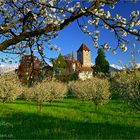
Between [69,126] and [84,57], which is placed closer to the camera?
[69,126]

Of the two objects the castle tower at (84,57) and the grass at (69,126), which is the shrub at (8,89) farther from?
the castle tower at (84,57)

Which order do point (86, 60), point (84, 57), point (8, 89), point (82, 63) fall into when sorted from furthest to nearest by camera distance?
point (84, 57) → point (86, 60) → point (82, 63) → point (8, 89)

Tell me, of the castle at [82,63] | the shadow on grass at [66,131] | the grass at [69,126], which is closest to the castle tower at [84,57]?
the castle at [82,63]

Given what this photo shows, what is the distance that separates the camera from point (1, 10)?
10367 millimetres

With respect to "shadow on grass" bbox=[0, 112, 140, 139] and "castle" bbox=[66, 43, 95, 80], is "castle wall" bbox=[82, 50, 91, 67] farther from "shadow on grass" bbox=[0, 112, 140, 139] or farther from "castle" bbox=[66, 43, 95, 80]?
"shadow on grass" bbox=[0, 112, 140, 139]

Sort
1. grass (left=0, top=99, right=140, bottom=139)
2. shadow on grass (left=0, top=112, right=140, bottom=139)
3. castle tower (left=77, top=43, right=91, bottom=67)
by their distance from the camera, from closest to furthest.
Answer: shadow on grass (left=0, top=112, right=140, bottom=139), grass (left=0, top=99, right=140, bottom=139), castle tower (left=77, top=43, right=91, bottom=67)

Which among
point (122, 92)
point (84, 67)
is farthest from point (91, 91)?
point (84, 67)

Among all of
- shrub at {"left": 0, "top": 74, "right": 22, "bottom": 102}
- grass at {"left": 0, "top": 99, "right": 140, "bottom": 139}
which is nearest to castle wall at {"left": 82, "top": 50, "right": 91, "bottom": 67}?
shrub at {"left": 0, "top": 74, "right": 22, "bottom": 102}

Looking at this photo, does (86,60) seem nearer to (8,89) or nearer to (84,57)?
(84,57)

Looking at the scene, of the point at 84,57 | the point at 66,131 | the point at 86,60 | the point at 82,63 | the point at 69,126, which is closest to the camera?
the point at 66,131

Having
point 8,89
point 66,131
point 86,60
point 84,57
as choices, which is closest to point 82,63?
point 86,60

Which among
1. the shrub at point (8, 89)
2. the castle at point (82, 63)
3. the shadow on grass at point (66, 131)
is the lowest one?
the shadow on grass at point (66, 131)

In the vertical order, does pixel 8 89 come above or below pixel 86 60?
below

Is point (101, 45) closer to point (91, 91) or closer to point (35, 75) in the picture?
point (35, 75)
